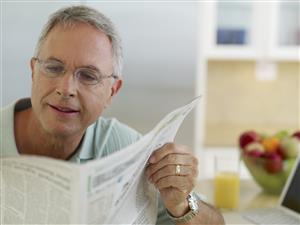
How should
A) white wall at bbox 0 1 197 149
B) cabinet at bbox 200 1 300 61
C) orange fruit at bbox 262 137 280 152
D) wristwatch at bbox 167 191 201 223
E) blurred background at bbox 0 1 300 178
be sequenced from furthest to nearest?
cabinet at bbox 200 1 300 61 < white wall at bbox 0 1 197 149 < orange fruit at bbox 262 137 280 152 < blurred background at bbox 0 1 300 178 < wristwatch at bbox 167 191 201 223

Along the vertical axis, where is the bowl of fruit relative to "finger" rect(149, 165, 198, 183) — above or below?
below

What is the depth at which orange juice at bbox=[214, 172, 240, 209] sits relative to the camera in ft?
4.84

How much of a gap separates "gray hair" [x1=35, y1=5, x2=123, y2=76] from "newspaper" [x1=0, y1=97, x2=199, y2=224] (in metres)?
0.21

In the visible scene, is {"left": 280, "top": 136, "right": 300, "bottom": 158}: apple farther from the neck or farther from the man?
the neck

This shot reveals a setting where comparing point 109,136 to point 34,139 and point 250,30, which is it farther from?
point 250,30

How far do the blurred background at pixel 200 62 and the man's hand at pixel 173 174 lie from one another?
0.43 m

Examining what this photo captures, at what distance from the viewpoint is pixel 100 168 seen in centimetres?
64

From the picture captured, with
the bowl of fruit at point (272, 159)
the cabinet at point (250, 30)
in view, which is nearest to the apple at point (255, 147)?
the bowl of fruit at point (272, 159)

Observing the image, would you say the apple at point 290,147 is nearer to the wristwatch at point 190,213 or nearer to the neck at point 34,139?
the wristwatch at point 190,213

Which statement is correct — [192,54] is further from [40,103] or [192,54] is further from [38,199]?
[38,199]

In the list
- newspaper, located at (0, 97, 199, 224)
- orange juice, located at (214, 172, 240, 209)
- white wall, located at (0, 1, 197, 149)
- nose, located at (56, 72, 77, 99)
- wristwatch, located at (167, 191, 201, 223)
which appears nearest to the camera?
newspaper, located at (0, 97, 199, 224)

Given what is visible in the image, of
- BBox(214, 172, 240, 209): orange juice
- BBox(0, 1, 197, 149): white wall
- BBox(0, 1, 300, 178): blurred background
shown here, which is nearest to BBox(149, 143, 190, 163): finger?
BBox(0, 1, 300, 178): blurred background

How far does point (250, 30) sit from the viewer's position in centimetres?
305

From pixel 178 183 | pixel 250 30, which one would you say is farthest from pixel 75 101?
pixel 250 30
